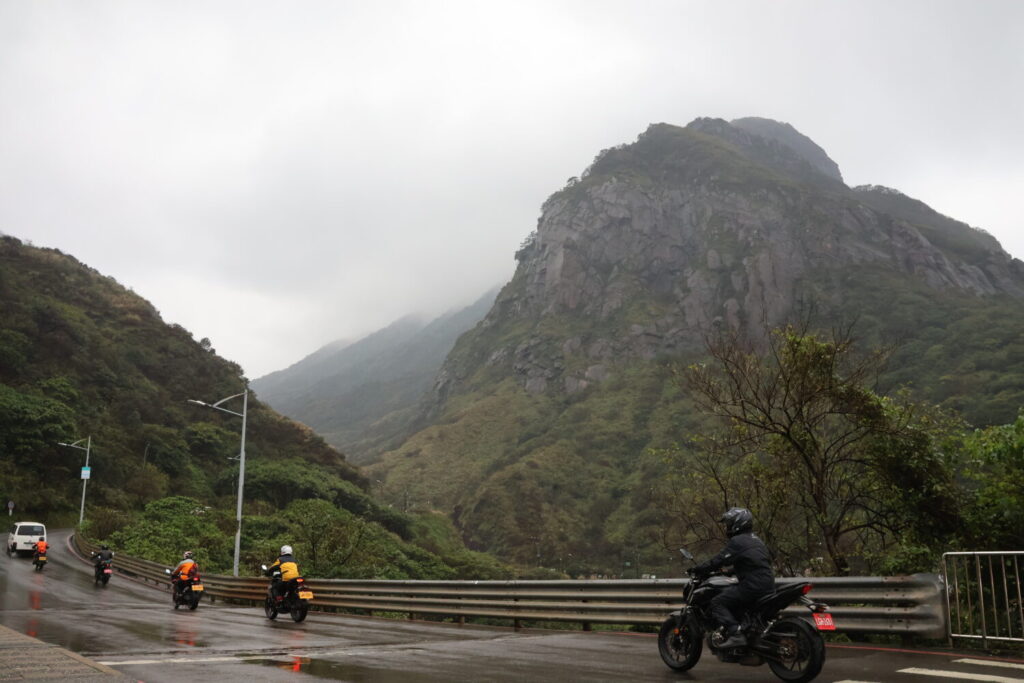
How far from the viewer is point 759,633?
727cm

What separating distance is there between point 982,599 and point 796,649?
3140mm

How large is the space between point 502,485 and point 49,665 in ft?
440

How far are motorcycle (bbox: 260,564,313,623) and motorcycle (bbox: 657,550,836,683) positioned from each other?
11.3 metres

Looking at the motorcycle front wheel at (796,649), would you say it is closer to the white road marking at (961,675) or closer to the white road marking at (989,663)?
the white road marking at (961,675)

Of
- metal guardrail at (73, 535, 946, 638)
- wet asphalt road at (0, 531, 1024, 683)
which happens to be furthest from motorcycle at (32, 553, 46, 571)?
wet asphalt road at (0, 531, 1024, 683)

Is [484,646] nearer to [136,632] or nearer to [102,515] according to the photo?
[136,632]

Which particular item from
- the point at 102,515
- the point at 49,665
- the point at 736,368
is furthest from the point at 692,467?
the point at 102,515

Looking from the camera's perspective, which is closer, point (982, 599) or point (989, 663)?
point (989, 663)

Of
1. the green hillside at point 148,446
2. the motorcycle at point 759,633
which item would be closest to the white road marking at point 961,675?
the motorcycle at point 759,633

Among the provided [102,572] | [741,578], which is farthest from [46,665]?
[102,572]

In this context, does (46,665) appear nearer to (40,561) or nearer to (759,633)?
(759,633)

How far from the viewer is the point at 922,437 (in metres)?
14.7

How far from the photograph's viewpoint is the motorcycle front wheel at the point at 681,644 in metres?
7.86

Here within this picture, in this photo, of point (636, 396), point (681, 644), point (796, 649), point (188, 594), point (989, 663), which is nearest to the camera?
point (796, 649)
